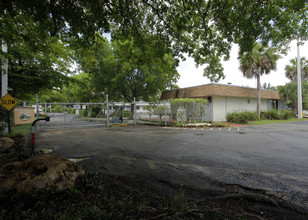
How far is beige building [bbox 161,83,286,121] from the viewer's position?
1756 cm

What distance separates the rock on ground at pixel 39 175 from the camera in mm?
2666

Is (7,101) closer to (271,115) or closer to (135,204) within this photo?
(135,204)

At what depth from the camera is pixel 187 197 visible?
2766 millimetres

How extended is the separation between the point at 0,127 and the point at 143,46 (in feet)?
27.7

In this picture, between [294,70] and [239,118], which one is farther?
[294,70]

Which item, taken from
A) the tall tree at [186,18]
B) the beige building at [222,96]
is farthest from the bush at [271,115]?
the tall tree at [186,18]

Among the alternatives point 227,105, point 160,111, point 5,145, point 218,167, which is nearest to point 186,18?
point 218,167

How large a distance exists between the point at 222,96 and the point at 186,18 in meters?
15.1

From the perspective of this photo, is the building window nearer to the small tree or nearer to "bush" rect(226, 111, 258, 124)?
"bush" rect(226, 111, 258, 124)

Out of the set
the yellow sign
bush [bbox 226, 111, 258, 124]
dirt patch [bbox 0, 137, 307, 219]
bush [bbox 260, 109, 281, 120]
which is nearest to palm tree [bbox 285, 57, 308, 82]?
bush [bbox 260, 109, 281, 120]

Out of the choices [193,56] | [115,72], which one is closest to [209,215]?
[193,56]

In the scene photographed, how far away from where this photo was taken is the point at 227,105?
19.7 m

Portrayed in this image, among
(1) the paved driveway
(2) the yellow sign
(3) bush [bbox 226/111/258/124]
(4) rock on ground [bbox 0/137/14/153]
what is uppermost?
(2) the yellow sign

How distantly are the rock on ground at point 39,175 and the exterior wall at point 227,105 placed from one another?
17.8m
